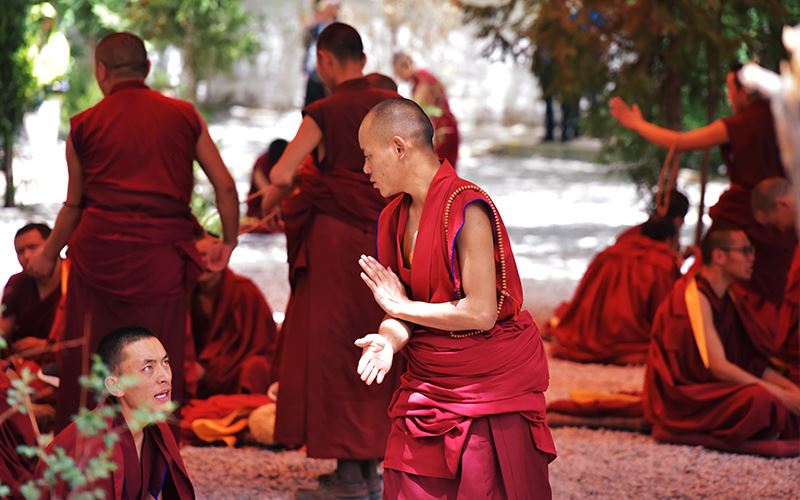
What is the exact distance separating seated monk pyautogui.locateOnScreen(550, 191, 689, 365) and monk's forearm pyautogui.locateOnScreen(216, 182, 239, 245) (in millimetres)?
3222

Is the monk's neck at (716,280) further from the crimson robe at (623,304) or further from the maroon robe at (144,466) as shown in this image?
the maroon robe at (144,466)

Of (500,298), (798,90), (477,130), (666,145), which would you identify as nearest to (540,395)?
(500,298)

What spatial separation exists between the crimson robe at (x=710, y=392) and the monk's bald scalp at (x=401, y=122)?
2697 mm

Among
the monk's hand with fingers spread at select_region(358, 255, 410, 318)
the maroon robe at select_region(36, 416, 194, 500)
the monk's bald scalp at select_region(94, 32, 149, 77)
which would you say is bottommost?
the maroon robe at select_region(36, 416, 194, 500)

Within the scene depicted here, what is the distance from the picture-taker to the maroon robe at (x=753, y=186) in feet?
20.2

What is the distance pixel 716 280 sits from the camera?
5.77 m

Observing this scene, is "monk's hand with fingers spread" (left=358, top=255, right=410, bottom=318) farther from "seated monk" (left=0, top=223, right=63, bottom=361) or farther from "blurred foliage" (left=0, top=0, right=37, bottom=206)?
"blurred foliage" (left=0, top=0, right=37, bottom=206)

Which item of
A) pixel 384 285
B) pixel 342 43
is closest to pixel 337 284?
pixel 342 43

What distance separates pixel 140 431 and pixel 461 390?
3.04ft

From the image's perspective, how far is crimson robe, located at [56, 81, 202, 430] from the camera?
4.77 meters

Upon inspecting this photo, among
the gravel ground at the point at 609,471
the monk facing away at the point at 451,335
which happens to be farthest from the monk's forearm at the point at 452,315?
the gravel ground at the point at 609,471

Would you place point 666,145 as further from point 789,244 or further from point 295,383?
point 295,383

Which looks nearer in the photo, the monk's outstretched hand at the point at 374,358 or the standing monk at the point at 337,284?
the monk's outstretched hand at the point at 374,358

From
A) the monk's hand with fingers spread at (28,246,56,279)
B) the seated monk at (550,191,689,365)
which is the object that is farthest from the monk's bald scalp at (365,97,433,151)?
the seated monk at (550,191,689,365)
